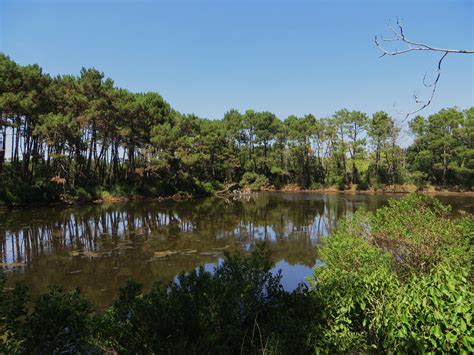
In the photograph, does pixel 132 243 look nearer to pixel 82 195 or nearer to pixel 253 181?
pixel 82 195

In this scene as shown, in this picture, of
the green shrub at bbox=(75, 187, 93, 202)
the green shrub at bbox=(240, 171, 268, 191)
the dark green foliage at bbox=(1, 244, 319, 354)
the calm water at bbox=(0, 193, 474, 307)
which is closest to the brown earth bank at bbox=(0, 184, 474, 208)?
the green shrub at bbox=(75, 187, 93, 202)

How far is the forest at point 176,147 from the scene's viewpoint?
30.4 m

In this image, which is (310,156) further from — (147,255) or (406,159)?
(147,255)

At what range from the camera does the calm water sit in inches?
431

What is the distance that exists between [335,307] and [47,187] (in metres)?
31.5

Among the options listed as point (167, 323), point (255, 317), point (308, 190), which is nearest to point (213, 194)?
point (308, 190)

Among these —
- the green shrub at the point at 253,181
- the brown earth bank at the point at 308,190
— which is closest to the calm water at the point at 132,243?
the brown earth bank at the point at 308,190

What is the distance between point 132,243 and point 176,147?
26631mm

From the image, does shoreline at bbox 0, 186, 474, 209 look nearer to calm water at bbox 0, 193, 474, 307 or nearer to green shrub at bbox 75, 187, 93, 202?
green shrub at bbox 75, 187, 93, 202

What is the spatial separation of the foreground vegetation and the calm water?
15.9 ft

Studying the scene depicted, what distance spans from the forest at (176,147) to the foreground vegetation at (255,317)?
27.8 metres

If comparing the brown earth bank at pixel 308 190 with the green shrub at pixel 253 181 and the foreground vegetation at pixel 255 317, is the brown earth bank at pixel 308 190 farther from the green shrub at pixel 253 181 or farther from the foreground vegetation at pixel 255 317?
the foreground vegetation at pixel 255 317

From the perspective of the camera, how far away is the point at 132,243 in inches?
625

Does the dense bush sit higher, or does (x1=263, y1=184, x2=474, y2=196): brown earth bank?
A: the dense bush
